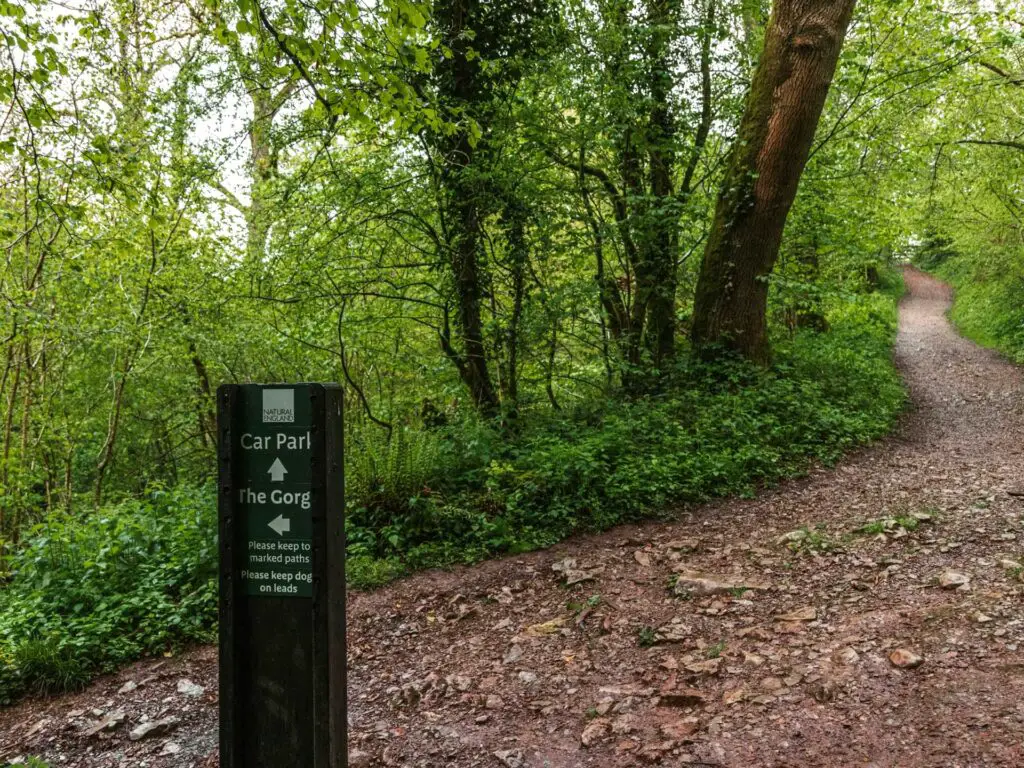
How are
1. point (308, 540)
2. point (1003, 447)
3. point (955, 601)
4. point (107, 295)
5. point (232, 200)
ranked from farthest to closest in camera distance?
1. point (232, 200)
2. point (107, 295)
3. point (1003, 447)
4. point (955, 601)
5. point (308, 540)

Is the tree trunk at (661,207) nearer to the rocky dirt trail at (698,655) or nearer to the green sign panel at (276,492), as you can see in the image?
the rocky dirt trail at (698,655)

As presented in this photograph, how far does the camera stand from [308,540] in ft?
8.77

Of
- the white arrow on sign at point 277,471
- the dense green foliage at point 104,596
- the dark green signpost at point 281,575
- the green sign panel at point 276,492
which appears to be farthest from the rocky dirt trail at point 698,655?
the white arrow on sign at point 277,471

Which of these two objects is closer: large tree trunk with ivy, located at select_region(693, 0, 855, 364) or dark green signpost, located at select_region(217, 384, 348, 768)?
dark green signpost, located at select_region(217, 384, 348, 768)

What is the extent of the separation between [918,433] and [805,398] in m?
1.88

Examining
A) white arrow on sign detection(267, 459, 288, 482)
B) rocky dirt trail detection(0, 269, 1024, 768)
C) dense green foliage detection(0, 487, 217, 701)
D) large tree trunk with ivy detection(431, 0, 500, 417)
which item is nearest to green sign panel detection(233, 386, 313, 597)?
white arrow on sign detection(267, 459, 288, 482)

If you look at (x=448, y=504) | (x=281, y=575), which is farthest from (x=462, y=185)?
(x=281, y=575)

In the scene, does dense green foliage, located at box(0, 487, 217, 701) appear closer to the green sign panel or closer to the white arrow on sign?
the green sign panel

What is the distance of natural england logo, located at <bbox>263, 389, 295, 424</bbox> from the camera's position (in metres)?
2.70

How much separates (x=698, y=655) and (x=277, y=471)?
275cm

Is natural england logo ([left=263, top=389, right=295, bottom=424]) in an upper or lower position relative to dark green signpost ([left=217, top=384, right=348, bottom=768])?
upper

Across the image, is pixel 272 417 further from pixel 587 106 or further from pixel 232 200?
pixel 232 200

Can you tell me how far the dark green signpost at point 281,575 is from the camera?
2.67 meters

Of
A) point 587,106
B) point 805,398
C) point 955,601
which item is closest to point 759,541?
point 955,601
